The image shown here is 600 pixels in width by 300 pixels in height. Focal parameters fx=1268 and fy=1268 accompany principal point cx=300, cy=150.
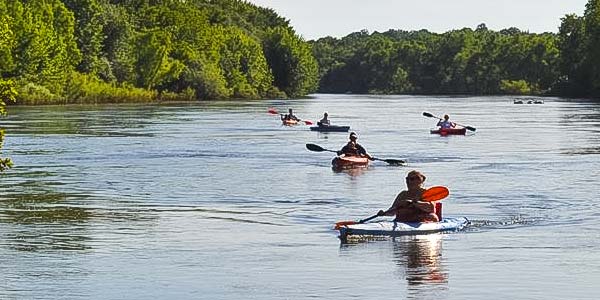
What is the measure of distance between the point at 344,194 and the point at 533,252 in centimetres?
1084

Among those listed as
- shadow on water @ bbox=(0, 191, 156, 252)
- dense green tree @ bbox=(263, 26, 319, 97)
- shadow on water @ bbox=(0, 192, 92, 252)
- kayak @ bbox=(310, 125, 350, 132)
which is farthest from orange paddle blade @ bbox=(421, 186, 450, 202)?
dense green tree @ bbox=(263, 26, 319, 97)

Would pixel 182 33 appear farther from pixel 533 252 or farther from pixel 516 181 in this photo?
pixel 533 252

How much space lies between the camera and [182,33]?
144500 mm

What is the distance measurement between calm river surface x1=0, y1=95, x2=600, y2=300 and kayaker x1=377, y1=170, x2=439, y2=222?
465 millimetres

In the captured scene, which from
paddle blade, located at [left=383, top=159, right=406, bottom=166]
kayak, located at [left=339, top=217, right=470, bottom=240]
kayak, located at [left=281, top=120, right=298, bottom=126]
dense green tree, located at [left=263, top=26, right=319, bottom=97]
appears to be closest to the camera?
kayak, located at [left=339, top=217, right=470, bottom=240]

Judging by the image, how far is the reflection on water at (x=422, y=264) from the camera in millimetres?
17594

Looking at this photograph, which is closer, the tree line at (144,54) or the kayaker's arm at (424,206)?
the kayaker's arm at (424,206)

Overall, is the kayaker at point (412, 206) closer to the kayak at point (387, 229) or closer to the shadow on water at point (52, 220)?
the kayak at point (387, 229)

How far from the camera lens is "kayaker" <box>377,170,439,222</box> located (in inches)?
887

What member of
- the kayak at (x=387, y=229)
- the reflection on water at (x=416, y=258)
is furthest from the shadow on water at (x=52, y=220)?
the reflection on water at (x=416, y=258)

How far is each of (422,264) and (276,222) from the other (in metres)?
6.17

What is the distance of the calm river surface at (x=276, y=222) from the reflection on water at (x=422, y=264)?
3 cm

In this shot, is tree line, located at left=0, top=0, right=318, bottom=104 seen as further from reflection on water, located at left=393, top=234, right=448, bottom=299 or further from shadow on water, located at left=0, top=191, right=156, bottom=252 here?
reflection on water, located at left=393, top=234, right=448, bottom=299

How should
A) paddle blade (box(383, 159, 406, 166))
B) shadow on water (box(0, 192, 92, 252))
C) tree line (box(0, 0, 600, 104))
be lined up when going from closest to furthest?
shadow on water (box(0, 192, 92, 252)) → paddle blade (box(383, 159, 406, 166)) → tree line (box(0, 0, 600, 104))
